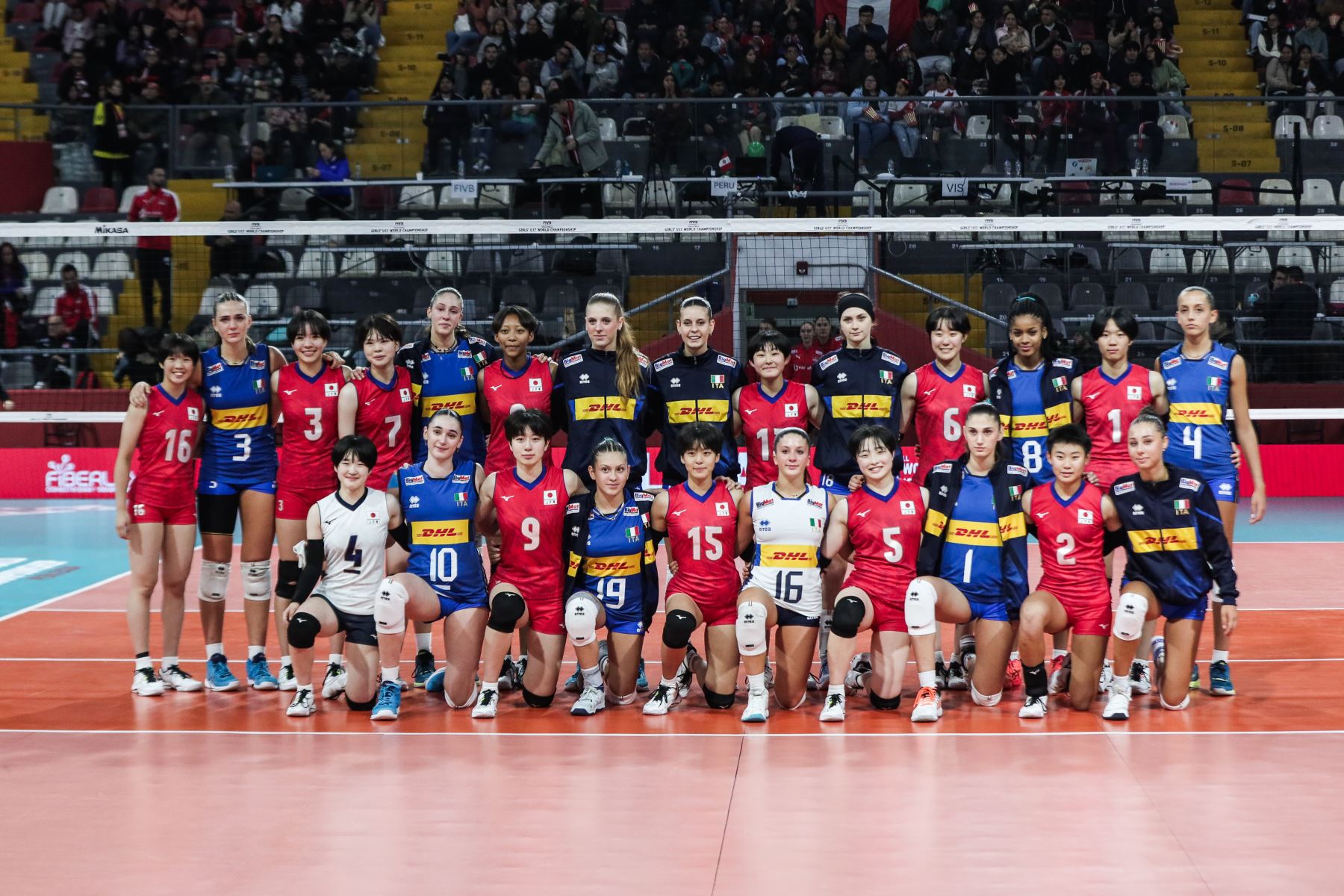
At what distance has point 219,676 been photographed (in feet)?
26.5

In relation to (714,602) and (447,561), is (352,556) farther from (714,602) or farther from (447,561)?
(714,602)

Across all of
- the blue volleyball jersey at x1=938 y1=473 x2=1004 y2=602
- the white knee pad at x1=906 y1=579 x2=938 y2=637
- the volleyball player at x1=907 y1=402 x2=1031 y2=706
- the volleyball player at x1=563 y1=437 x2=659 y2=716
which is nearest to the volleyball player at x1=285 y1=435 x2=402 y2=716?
the volleyball player at x1=563 y1=437 x2=659 y2=716

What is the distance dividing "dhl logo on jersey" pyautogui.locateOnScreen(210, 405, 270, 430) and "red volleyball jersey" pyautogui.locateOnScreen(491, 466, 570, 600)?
1.54 metres

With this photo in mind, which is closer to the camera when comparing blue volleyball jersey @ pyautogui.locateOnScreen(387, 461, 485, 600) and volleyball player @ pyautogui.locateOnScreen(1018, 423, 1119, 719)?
volleyball player @ pyautogui.locateOnScreen(1018, 423, 1119, 719)

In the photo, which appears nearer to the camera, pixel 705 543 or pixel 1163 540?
pixel 1163 540

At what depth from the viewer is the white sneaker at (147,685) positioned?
26.0ft

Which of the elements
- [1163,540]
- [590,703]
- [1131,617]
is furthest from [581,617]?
[1163,540]

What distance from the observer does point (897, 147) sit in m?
16.9

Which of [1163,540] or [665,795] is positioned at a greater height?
[1163,540]

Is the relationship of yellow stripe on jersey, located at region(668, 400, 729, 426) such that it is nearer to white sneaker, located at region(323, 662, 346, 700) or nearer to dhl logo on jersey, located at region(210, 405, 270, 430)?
white sneaker, located at region(323, 662, 346, 700)

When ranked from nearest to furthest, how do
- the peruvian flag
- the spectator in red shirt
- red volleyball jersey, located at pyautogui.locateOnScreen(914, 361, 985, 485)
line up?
red volleyball jersey, located at pyautogui.locateOnScreen(914, 361, 985, 485) < the spectator in red shirt < the peruvian flag

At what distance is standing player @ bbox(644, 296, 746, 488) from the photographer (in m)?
8.11

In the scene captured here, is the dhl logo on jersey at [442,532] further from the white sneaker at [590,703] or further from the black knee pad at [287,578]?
the white sneaker at [590,703]

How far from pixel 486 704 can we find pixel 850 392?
9.14 ft
